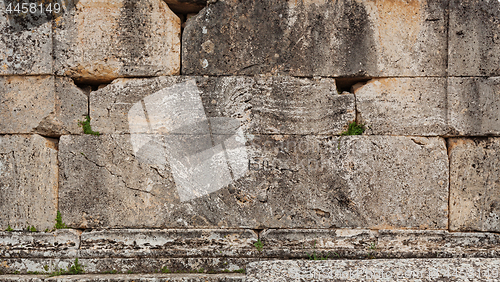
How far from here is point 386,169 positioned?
10.7 feet

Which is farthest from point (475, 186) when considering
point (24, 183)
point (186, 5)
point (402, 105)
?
point (24, 183)

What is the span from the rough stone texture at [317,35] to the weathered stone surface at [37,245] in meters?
2.16

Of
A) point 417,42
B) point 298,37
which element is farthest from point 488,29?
point 298,37

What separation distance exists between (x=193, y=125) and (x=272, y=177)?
0.98m

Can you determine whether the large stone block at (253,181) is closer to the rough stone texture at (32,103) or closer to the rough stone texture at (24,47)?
the rough stone texture at (32,103)

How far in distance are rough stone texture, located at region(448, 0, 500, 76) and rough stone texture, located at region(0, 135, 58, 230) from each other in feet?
14.1

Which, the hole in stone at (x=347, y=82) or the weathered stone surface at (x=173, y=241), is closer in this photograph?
the weathered stone surface at (x=173, y=241)

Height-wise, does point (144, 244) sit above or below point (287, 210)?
below

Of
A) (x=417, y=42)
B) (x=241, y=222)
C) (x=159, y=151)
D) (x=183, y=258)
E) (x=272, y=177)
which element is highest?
(x=417, y=42)

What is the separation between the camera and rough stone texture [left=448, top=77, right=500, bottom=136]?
10.7ft

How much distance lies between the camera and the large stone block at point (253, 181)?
10.7ft

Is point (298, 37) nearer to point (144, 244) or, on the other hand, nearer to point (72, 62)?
point (72, 62)

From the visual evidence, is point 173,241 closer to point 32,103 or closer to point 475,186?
point 32,103

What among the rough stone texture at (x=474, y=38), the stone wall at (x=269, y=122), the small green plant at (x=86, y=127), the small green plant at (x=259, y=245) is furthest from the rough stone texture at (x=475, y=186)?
the small green plant at (x=86, y=127)
